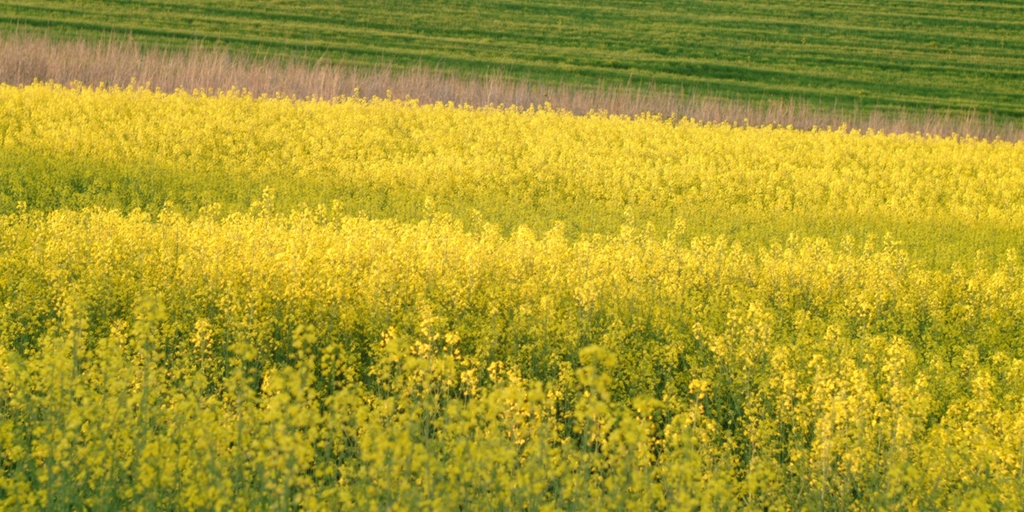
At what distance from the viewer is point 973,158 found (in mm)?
19594

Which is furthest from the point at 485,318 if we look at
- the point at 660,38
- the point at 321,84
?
the point at 660,38

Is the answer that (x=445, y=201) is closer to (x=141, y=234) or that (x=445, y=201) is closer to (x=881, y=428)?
(x=141, y=234)

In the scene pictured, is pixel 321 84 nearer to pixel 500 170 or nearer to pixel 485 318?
pixel 500 170

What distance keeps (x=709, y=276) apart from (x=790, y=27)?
3324 cm

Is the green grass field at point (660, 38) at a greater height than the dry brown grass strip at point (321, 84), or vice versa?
the green grass field at point (660, 38)

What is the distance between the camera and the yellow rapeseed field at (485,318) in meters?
4.66

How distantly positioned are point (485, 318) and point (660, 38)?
31.2 m

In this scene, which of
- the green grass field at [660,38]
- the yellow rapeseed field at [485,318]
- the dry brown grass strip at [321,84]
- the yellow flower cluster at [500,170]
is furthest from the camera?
the green grass field at [660,38]

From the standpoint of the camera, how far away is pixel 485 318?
332 inches

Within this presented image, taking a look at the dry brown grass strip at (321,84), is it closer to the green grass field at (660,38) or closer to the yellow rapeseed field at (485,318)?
the yellow rapeseed field at (485,318)

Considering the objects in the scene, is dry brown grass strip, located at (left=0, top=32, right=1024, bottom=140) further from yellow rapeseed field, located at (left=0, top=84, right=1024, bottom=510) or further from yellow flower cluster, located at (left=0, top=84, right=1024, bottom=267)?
yellow rapeseed field, located at (left=0, top=84, right=1024, bottom=510)

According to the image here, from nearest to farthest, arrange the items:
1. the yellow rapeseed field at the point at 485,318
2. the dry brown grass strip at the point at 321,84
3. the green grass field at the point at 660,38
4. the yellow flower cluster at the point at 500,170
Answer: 1. the yellow rapeseed field at the point at 485,318
2. the yellow flower cluster at the point at 500,170
3. the dry brown grass strip at the point at 321,84
4. the green grass field at the point at 660,38

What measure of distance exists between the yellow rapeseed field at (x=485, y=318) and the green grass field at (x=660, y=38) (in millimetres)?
15027

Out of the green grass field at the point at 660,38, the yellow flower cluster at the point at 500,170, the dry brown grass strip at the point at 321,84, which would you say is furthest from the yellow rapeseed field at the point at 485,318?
the green grass field at the point at 660,38
